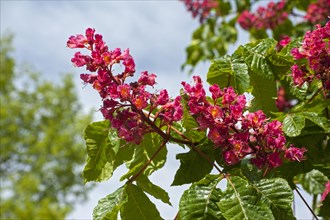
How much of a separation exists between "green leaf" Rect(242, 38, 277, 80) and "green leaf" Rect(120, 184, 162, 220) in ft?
1.52

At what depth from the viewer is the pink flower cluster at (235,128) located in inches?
50.6

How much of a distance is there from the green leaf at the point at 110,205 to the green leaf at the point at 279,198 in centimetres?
37

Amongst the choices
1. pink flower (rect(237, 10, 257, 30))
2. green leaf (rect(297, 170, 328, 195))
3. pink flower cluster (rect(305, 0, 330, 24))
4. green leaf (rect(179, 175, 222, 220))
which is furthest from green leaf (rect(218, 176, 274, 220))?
pink flower (rect(237, 10, 257, 30))

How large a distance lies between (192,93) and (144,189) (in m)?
0.39

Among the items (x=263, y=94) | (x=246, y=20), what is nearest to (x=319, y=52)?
(x=263, y=94)

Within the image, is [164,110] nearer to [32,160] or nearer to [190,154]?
[190,154]

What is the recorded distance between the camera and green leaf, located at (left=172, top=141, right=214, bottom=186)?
1.45 m

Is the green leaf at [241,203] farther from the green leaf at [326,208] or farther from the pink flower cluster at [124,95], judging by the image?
the green leaf at [326,208]

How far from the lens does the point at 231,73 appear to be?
1.56 metres

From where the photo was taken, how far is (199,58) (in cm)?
466

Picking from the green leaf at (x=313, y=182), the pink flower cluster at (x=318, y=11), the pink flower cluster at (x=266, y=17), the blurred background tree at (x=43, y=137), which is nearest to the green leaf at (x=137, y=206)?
the green leaf at (x=313, y=182)

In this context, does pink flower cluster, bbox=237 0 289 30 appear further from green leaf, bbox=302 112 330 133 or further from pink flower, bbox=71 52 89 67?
pink flower, bbox=71 52 89 67

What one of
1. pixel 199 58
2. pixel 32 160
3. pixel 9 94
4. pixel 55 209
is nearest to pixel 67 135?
pixel 32 160

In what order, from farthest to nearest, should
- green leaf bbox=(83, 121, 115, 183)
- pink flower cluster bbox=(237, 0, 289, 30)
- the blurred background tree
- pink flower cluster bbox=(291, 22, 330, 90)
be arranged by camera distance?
1. the blurred background tree
2. pink flower cluster bbox=(237, 0, 289, 30)
3. green leaf bbox=(83, 121, 115, 183)
4. pink flower cluster bbox=(291, 22, 330, 90)
